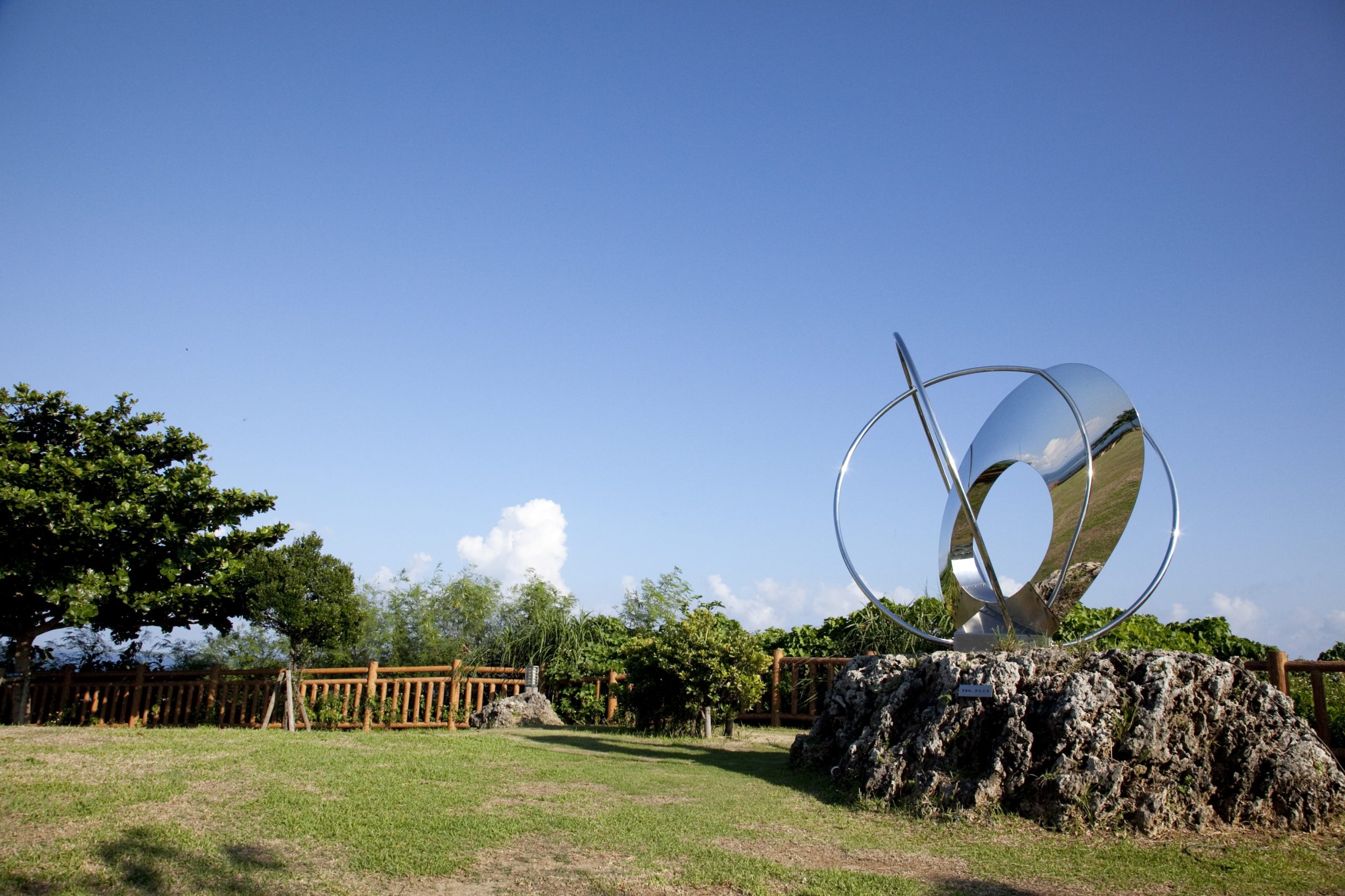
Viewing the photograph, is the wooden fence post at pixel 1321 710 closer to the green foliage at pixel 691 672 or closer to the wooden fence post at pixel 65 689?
the green foliage at pixel 691 672

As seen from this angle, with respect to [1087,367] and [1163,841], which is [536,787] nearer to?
[1163,841]

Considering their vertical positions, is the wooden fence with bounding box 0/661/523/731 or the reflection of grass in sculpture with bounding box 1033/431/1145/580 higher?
the reflection of grass in sculpture with bounding box 1033/431/1145/580

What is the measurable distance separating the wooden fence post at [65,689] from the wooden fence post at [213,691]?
2.77m

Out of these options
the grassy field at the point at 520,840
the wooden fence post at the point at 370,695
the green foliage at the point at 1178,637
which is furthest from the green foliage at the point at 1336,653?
the wooden fence post at the point at 370,695

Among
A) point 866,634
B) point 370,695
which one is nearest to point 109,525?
point 370,695

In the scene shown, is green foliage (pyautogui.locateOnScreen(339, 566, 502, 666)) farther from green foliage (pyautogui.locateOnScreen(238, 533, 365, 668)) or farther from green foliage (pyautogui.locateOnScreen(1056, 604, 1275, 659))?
green foliage (pyautogui.locateOnScreen(1056, 604, 1275, 659))

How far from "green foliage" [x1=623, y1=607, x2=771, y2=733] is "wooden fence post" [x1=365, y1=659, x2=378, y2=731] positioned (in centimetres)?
441

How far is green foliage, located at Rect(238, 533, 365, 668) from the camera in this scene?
14.3m

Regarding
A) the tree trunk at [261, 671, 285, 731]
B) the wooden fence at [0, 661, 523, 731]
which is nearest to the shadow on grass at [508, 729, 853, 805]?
the wooden fence at [0, 661, 523, 731]

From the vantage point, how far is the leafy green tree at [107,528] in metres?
13.8

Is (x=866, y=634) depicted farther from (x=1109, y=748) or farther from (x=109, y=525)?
(x=109, y=525)

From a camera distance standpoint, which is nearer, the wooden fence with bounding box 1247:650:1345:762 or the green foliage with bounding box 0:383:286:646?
the wooden fence with bounding box 1247:650:1345:762

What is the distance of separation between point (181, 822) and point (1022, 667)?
690 cm

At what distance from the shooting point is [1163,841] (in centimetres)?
632
